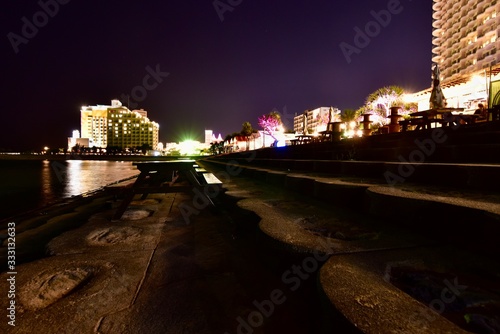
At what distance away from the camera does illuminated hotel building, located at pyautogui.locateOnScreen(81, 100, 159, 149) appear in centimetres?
15325

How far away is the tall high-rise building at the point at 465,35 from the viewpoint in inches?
2021

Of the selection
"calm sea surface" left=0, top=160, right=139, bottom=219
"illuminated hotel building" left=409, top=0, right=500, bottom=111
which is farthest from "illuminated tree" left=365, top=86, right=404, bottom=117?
"calm sea surface" left=0, top=160, right=139, bottom=219

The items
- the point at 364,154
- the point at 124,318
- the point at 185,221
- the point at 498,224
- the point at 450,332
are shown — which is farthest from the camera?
the point at 364,154

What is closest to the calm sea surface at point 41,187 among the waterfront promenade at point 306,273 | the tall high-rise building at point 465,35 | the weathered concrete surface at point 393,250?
the waterfront promenade at point 306,273

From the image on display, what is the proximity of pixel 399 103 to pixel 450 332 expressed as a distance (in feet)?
95.7

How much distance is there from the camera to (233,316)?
162 centimetres

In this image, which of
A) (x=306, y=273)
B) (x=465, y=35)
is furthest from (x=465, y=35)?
(x=306, y=273)

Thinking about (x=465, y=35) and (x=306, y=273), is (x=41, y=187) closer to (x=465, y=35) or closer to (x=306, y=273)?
(x=306, y=273)

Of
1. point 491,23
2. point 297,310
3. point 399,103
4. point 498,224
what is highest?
point 491,23

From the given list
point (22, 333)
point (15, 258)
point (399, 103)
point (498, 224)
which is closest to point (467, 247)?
point (498, 224)

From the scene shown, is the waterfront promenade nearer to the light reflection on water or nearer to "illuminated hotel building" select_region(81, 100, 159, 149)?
the light reflection on water

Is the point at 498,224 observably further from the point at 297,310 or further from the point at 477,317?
the point at 297,310

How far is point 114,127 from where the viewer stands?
15262cm

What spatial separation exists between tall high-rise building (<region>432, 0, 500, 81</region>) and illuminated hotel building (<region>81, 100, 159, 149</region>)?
15060cm
